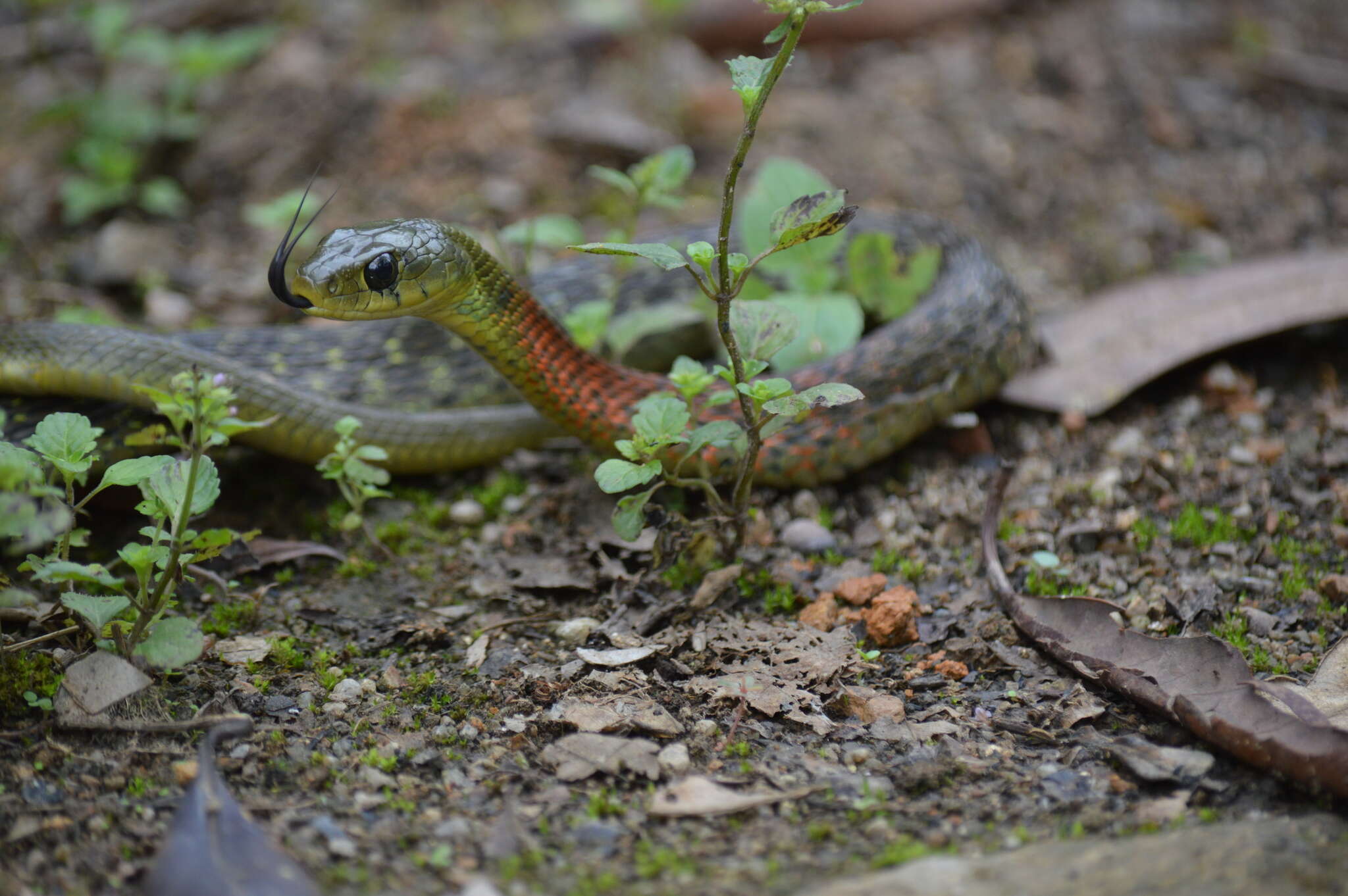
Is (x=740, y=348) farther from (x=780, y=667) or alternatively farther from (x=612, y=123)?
(x=612, y=123)

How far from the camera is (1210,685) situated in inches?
115

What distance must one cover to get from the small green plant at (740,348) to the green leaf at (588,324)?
0.89 meters

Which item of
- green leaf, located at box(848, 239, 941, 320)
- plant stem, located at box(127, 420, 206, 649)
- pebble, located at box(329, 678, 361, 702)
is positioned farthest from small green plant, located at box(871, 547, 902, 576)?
plant stem, located at box(127, 420, 206, 649)

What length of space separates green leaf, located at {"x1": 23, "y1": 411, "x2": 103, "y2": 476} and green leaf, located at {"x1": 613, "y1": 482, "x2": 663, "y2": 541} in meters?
1.49

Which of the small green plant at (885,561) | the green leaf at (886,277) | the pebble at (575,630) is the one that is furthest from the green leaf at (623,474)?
the green leaf at (886,277)

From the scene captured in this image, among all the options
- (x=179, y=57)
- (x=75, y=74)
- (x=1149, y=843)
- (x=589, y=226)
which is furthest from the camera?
(x=75, y=74)

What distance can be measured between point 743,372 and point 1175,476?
1978 millimetres

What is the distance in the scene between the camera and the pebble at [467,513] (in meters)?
4.16

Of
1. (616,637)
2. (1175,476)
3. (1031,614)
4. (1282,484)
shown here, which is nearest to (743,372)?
(616,637)

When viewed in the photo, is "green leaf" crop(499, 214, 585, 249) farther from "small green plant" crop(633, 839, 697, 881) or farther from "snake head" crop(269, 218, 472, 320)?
"small green plant" crop(633, 839, 697, 881)

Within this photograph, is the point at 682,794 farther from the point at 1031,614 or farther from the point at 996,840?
the point at 1031,614

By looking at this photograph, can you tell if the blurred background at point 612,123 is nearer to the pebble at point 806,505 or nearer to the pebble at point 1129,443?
the pebble at point 1129,443

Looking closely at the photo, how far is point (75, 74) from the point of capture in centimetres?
738

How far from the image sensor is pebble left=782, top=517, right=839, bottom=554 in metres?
3.91
